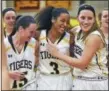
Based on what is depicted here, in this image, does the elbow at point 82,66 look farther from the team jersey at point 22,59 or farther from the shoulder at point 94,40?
the team jersey at point 22,59

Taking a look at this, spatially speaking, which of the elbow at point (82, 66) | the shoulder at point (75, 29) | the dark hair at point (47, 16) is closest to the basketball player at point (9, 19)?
the dark hair at point (47, 16)

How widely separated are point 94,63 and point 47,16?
413 millimetres

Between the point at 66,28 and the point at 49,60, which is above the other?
the point at 66,28

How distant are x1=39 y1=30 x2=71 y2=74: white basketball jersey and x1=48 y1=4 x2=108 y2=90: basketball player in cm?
5

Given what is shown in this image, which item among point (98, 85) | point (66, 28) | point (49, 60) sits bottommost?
point (98, 85)

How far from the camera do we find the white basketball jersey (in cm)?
202

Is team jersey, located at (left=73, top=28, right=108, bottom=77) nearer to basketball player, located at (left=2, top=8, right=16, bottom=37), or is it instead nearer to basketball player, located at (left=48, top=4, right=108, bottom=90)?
basketball player, located at (left=48, top=4, right=108, bottom=90)

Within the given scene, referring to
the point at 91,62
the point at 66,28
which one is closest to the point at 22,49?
the point at 66,28

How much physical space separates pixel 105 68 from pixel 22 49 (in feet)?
1.77

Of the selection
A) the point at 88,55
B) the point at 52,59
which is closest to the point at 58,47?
the point at 52,59

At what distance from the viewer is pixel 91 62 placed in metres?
1.99

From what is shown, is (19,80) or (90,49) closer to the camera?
(90,49)

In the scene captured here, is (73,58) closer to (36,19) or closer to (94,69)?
(94,69)

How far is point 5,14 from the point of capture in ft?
6.78
